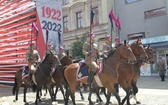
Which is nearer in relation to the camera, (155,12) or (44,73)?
(44,73)

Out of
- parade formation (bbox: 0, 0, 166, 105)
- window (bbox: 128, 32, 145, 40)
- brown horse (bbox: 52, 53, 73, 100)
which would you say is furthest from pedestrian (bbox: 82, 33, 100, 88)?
window (bbox: 128, 32, 145, 40)

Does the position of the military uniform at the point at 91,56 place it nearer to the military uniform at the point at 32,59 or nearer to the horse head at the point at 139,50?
the horse head at the point at 139,50

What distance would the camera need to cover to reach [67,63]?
1089 centimetres

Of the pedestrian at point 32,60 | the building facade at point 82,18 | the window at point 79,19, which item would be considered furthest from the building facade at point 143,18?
the pedestrian at point 32,60

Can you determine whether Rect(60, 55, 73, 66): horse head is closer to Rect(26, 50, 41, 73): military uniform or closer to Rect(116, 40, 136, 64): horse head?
Rect(26, 50, 41, 73): military uniform

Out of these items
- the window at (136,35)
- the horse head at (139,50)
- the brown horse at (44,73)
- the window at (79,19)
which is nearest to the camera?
the horse head at (139,50)

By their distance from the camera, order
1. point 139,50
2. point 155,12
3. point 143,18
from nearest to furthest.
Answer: point 139,50 < point 155,12 < point 143,18

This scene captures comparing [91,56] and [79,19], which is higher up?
[79,19]

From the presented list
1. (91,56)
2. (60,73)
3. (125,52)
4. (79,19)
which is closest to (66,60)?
(60,73)

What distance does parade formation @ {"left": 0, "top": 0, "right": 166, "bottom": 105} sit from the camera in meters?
8.20

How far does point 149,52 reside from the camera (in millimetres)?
10648

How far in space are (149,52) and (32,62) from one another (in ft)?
18.5

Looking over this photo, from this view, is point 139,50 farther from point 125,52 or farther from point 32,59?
point 32,59

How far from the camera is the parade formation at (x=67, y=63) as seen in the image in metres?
8.20
